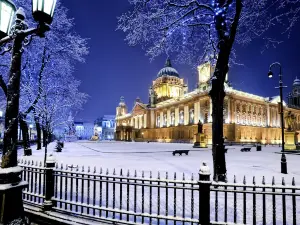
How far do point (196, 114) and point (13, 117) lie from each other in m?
68.5

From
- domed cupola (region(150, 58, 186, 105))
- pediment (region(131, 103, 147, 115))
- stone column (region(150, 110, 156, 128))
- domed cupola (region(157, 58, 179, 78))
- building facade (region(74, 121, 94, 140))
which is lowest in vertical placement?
building facade (region(74, 121, 94, 140))

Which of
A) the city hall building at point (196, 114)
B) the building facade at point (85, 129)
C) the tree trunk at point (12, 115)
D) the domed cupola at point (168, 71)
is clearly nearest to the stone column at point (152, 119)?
the city hall building at point (196, 114)

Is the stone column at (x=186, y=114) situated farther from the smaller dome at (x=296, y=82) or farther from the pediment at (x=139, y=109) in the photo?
the smaller dome at (x=296, y=82)

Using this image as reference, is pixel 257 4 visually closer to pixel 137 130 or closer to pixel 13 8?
pixel 13 8

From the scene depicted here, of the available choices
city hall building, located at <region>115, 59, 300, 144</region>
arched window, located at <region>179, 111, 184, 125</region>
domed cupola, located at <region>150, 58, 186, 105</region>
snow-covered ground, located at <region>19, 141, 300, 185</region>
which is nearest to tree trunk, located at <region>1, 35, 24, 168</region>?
snow-covered ground, located at <region>19, 141, 300, 185</region>

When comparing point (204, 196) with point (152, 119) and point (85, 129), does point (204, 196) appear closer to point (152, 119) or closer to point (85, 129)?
point (152, 119)

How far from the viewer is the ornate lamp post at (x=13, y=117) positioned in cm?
402

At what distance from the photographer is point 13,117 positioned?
166 inches

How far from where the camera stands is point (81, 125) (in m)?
174

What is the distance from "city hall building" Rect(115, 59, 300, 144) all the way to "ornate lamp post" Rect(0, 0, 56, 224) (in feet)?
136

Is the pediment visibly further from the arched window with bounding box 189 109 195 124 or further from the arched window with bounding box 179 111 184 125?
the arched window with bounding box 189 109 195 124

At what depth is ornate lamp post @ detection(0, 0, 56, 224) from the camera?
4023 mm

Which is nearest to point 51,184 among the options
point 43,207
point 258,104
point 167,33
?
point 43,207

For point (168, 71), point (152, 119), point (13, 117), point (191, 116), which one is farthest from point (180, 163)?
point (168, 71)
